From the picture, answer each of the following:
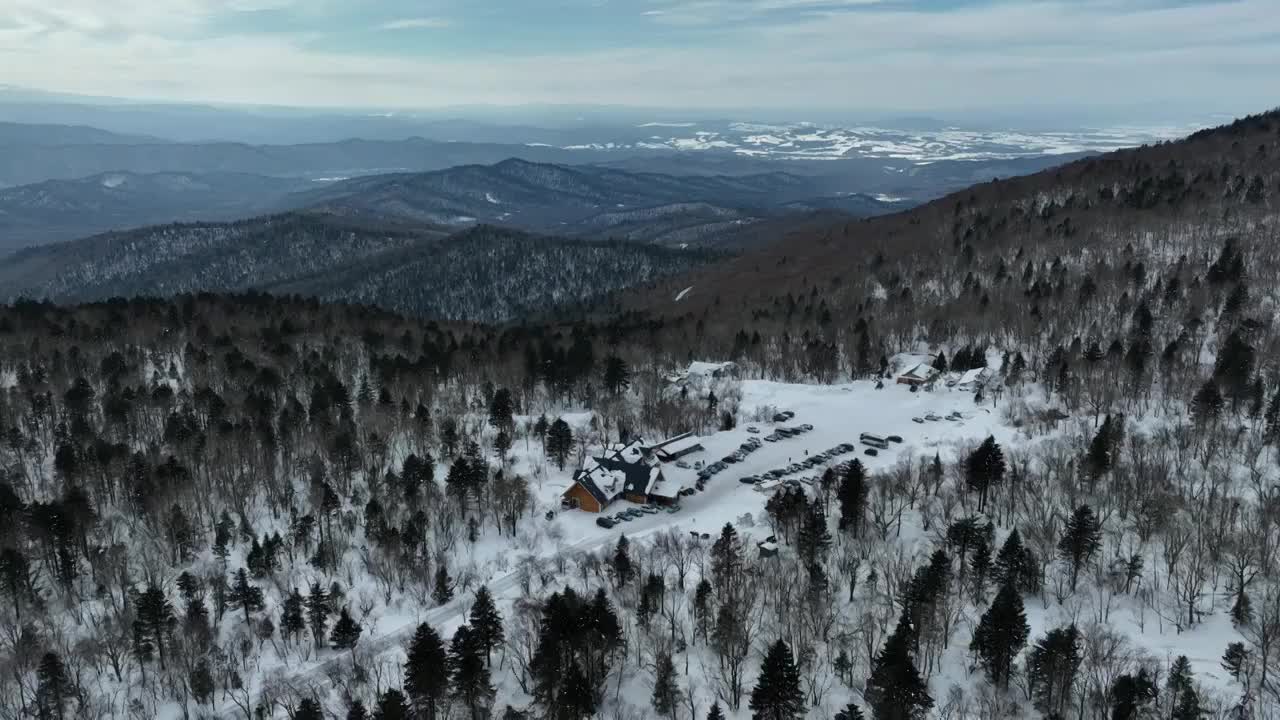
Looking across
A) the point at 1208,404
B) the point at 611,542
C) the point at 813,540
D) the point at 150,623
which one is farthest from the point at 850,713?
the point at 1208,404

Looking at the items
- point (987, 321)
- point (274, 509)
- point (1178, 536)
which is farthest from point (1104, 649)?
point (987, 321)

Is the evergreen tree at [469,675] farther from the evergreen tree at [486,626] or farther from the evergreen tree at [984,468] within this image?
the evergreen tree at [984,468]

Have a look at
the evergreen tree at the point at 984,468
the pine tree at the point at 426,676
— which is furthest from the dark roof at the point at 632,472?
the pine tree at the point at 426,676

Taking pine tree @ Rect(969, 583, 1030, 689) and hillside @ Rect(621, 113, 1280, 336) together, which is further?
hillside @ Rect(621, 113, 1280, 336)

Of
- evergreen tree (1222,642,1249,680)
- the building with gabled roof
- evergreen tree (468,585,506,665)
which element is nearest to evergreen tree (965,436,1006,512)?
evergreen tree (1222,642,1249,680)

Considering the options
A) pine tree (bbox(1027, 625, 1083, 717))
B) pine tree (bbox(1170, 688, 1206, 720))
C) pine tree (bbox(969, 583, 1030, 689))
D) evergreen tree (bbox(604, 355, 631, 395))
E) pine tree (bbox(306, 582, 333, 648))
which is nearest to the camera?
pine tree (bbox(1170, 688, 1206, 720))

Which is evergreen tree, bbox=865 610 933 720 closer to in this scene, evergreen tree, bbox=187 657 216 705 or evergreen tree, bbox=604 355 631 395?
evergreen tree, bbox=187 657 216 705
